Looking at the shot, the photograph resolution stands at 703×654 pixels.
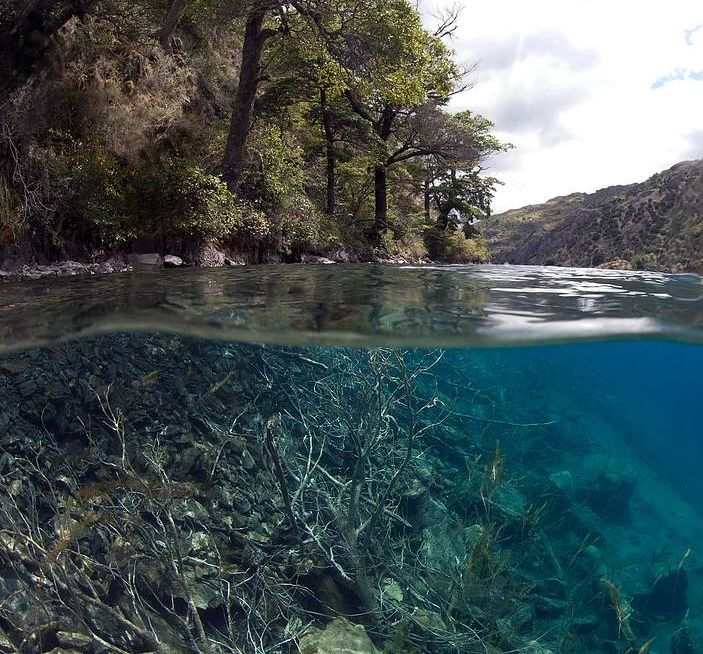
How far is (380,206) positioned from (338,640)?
2260 centimetres

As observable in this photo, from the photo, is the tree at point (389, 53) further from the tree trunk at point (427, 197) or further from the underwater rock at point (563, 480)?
the tree trunk at point (427, 197)

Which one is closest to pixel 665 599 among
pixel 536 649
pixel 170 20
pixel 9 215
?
pixel 536 649

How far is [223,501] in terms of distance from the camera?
6.09 metres

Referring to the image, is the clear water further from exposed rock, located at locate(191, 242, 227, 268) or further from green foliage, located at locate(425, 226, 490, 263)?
green foliage, located at locate(425, 226, 490, 263)

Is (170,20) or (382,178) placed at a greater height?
(170,20)

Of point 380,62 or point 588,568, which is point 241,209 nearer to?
point 380,62

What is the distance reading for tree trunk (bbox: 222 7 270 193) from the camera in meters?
14.5

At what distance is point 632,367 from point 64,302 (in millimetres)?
8369

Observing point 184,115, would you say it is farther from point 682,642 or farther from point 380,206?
point 682,642

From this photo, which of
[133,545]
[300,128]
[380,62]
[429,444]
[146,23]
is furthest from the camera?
[300,128]

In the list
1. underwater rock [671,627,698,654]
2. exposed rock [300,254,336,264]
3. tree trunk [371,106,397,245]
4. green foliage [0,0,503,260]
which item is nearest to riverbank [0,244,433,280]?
green foliage [0,0,503,260]

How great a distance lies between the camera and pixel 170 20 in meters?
14.3

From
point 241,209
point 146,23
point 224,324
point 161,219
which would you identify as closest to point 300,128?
point 146,23

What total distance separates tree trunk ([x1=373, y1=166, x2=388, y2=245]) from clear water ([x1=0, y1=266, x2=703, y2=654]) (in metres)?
15.9
